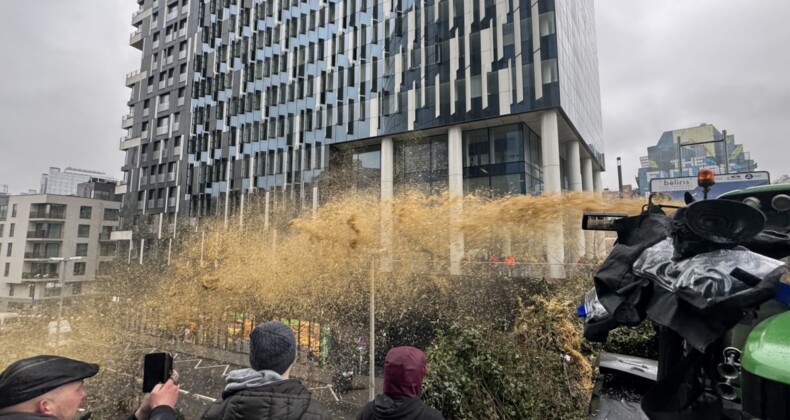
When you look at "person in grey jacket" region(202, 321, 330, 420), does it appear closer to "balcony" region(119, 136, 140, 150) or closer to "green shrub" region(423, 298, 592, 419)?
"green shrub" region(423, 298, 592, 419)

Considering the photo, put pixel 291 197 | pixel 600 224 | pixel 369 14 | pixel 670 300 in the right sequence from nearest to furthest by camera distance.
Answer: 1. pixel 670 300
2. pixel 600 224
3. pixel 369 14
4. pixel 291 197

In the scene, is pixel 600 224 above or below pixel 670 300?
above

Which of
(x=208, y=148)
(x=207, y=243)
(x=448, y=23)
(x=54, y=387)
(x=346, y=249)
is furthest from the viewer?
(x=208, y=148)

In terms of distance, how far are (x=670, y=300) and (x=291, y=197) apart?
90.4ft

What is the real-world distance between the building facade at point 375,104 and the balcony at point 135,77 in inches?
300

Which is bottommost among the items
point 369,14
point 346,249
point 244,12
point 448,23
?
point 346,249

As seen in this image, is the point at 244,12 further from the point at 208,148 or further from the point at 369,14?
the point at 369,14

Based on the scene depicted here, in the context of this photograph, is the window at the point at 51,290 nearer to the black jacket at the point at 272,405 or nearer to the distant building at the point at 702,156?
the black jacket at the point at 272,405

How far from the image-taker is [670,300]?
2.02 m

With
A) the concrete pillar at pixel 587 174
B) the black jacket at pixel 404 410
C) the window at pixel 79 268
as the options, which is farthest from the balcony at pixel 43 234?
the black jacket at pixel 404 410

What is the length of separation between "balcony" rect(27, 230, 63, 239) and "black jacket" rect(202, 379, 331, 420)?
184 feet

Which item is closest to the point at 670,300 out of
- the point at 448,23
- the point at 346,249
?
the point at 346,249

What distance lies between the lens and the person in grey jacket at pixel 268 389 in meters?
1.89

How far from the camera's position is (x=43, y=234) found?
1671 inches
